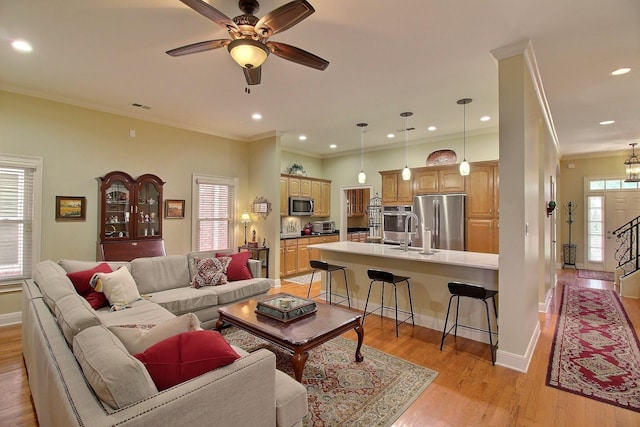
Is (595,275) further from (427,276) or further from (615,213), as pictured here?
(427,276)

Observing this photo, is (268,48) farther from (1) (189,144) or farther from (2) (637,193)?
(2) (637,193)

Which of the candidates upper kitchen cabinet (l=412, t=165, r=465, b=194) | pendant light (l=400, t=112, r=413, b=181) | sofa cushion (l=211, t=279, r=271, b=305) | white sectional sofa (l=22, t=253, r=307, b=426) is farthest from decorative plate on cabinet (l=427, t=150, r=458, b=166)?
white sectional sofa (l=22, t=253, r=307, b=426)

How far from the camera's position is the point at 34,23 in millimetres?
2604

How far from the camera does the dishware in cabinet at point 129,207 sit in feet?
15.1

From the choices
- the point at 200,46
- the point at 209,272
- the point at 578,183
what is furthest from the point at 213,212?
the point at 578,183

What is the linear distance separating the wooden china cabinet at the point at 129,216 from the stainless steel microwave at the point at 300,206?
282 cm

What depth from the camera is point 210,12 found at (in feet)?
6.45

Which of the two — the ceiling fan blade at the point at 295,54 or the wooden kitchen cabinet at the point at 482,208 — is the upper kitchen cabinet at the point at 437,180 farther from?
the ceiling fan blade at the point at 295,54

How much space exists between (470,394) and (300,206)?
5389mm

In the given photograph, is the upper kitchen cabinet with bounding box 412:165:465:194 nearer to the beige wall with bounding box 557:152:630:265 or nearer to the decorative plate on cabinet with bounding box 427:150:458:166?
the decorative plate on cabinet with bounding box 427:150:458:166

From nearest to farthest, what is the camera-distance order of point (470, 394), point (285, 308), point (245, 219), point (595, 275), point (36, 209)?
point (470, 394) < point (285, 308) < point (36, 209) < point (245, 219) < point (595, 275)

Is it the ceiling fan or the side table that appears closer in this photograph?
the ceiling fan

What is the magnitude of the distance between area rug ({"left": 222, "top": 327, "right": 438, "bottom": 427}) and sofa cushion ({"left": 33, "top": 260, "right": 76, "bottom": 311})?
1.66 m

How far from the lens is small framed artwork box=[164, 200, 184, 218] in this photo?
5.35 m
